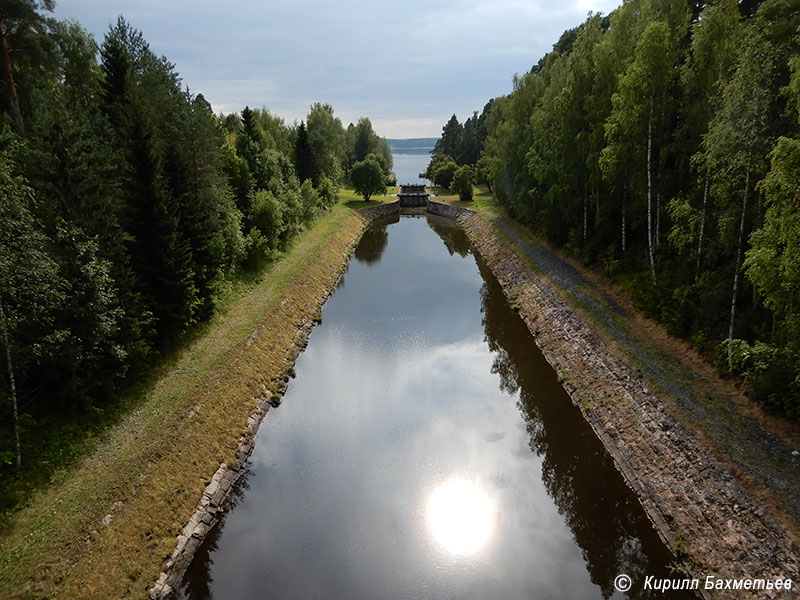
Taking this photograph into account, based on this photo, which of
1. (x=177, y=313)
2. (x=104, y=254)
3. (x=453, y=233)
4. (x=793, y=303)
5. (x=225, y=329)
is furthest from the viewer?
(x=453, y=233)

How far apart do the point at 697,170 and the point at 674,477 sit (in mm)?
12804

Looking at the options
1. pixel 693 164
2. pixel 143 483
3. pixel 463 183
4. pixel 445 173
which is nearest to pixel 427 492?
pixel 143 483

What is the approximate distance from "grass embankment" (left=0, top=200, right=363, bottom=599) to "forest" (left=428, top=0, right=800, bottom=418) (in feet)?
61.1

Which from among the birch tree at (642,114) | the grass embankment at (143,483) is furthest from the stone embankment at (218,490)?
the birch tree at (642,114)

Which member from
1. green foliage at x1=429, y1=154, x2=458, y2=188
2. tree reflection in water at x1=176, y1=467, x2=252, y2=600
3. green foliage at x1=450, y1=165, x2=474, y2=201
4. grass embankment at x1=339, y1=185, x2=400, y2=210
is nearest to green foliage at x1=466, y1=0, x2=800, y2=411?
tree reflection in water at x1=176, y1=467, x2=252, y2=600

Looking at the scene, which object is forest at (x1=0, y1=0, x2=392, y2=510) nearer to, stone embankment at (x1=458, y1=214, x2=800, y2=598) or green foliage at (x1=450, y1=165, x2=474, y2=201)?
stone embankment at (x1=458, y1=214, x2=800, y2=598)

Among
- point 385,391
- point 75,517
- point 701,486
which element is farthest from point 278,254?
point 701,486

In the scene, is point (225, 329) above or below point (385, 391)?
above

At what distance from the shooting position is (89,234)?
50.9 ft

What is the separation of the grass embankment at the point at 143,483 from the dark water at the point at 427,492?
1445mm

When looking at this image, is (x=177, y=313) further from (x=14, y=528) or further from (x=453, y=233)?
(x=453, y=233)

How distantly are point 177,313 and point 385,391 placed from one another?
10.4 m

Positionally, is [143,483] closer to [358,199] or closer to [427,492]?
[427,492]

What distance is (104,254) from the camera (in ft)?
51.9
